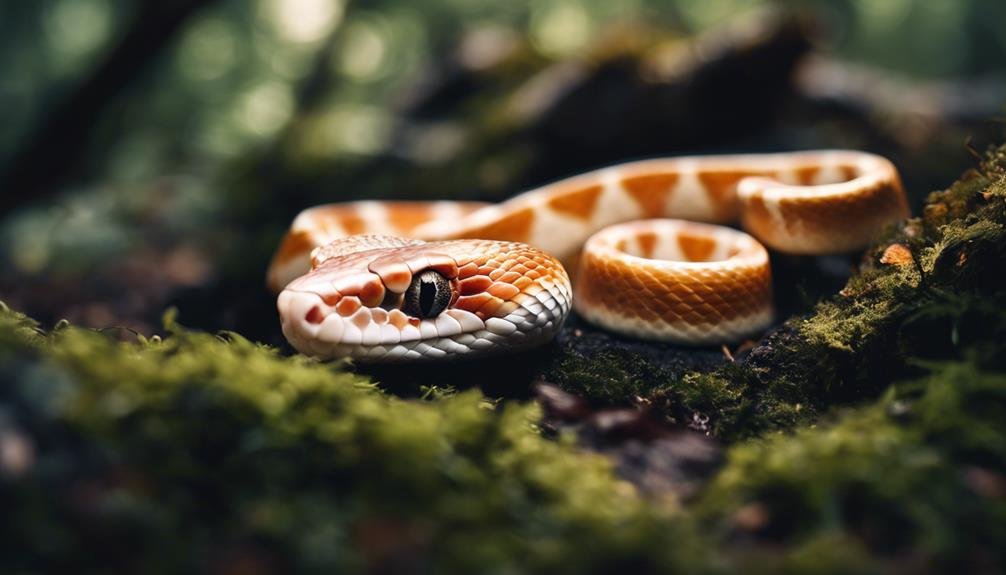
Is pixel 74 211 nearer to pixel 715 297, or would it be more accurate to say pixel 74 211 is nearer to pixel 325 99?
pixel 325 99

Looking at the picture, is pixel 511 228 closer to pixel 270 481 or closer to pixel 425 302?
pixel 425 302

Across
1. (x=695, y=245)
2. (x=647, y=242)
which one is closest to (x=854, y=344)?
(x=695, y=245)

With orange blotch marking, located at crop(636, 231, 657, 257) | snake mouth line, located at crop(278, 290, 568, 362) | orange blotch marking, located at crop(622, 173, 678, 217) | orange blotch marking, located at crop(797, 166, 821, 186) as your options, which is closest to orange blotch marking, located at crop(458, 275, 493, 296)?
snake mouth line, located at crop(278, 290, 568, 362)

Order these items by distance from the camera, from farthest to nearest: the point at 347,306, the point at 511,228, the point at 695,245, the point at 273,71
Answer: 1. the point at 273,71
2. the point at 511,228
3. the point at 695,245
4. the point at 347,306

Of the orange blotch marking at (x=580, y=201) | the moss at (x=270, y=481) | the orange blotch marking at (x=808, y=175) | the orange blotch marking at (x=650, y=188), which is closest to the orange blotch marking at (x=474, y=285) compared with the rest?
the moss at (x=270, y=481)

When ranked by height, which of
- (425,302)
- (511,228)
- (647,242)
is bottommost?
(647,242)

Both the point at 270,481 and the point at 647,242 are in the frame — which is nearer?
the point at 270,481

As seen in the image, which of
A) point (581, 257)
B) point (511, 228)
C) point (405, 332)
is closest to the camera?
point (405, 332)
